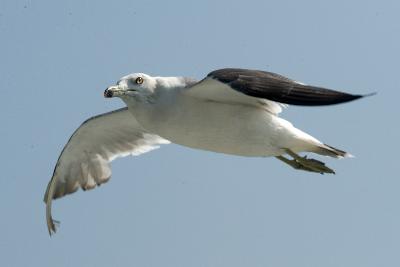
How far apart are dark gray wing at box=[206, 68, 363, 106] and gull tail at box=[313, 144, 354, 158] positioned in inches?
84.6

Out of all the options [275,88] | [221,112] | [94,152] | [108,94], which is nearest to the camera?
[275,88]

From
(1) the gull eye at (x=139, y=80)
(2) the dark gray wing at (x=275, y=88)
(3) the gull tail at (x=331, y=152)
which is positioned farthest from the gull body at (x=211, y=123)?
(2) the dark gray wing at (x=275, y=88)

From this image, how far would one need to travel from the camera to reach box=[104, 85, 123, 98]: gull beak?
13953 mm

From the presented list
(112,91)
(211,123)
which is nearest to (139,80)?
(112,91)

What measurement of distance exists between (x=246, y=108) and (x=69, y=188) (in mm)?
5745

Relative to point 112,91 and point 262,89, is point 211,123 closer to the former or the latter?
point 262,89

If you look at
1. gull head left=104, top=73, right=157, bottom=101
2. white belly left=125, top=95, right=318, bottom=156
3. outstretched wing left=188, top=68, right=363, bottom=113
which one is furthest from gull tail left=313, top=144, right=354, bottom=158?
gull head left=104, top=73, right=157, bottom=101

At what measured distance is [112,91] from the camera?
14.0 m

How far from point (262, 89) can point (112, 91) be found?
2.60 metres

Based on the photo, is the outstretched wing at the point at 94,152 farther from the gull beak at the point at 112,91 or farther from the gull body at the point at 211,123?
the gull beak at the point at 112,91

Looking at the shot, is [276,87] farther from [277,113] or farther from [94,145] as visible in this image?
[94,145]

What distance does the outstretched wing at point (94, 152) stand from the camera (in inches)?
711

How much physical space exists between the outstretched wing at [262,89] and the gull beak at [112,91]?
1194 millimetres

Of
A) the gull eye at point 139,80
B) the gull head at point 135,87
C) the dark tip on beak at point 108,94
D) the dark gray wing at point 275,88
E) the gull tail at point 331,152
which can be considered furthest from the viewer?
the gull tail at point 331,152
